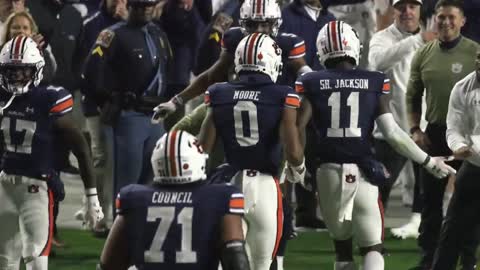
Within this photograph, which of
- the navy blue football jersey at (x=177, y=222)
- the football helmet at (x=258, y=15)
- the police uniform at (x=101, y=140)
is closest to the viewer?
the navy blue football jersey at (x=177, y=222)

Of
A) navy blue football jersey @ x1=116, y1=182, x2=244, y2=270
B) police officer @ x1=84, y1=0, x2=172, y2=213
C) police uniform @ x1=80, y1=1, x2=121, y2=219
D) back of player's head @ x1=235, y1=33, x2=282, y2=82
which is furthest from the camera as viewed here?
police uniform @ x1=80, y1=1, x2=121, y2=219

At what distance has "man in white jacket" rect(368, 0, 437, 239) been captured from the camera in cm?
1104

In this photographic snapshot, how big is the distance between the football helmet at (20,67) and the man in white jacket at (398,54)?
11.8ft

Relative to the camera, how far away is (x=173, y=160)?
5.88 metres

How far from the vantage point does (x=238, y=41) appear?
9234mm

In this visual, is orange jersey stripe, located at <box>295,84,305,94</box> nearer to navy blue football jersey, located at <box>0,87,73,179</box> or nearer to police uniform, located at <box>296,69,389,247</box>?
police uniform, located at <box>296,69,389,247</box>

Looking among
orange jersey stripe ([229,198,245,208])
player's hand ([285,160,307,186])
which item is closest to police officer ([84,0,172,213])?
player's hand ([285,160,307,186])

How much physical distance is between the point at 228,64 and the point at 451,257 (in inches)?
75.0

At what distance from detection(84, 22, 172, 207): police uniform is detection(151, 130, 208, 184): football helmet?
481 centimetres

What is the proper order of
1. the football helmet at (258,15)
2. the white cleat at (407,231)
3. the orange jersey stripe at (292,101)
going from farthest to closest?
the white cleat at (407,231), the football helmet at (258,15), the orange jersey stripe at (292,101)

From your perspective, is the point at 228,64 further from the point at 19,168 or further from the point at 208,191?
the point at 208,191

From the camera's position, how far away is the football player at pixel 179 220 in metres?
5.78

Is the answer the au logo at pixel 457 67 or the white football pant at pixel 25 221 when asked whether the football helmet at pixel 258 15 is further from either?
the white football pant at pixel 25 221

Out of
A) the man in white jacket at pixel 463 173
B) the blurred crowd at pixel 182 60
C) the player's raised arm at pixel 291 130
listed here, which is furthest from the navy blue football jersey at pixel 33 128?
the man in white jacket at pixel 463 173
